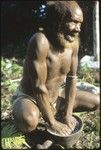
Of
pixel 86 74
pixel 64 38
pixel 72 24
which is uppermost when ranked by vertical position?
pixel 72 24

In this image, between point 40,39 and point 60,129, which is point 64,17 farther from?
point 60,129

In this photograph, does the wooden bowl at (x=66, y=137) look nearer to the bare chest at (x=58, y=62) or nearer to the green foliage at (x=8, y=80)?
the bare chest at (x=58, y=62)

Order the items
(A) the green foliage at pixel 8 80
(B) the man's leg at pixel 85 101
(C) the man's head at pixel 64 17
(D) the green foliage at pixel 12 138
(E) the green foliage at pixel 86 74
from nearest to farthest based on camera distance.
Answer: (C) the man's head at pixel 64 17 → (D) the green foliage at pixel 12 138 → (B) the man's leg at pixel 85 101 → (A) the green foliage at pixel 8 80 → (E) the green foliage at pixel 86 74

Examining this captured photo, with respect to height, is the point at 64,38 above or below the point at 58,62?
above

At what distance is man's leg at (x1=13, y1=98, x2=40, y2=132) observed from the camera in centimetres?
384

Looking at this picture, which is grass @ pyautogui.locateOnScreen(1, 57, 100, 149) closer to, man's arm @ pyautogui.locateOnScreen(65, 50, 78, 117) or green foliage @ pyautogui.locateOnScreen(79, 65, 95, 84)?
green foliage @ pyautogui.locateOnScreen(79, 65, 95, 84)

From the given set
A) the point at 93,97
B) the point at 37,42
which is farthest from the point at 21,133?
the point at 37,42

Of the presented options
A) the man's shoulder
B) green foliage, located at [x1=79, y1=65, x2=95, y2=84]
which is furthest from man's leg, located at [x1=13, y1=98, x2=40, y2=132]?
green foliage, located at [x1=79, y1=65, x2=95, y2=84]

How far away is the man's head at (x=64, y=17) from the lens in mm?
3547

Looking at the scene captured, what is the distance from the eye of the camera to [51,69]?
378 cm

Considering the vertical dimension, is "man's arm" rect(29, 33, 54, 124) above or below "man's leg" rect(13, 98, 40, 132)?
above

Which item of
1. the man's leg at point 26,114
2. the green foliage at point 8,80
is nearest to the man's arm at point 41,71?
the man's leg at point 26,114

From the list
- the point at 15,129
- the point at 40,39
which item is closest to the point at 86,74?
the point at 15,129

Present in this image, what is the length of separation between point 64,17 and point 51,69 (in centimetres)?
50
